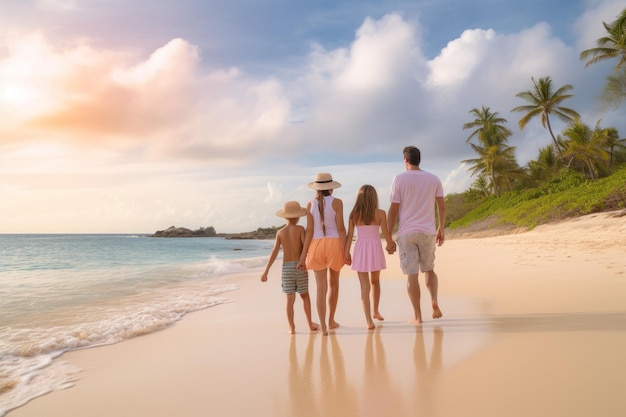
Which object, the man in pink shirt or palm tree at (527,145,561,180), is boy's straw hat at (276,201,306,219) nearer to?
the man in pink shirt

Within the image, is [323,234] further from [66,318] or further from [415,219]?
[66,318]

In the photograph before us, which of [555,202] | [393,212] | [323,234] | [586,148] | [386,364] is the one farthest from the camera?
[586,148]

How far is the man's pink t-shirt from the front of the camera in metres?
5.27

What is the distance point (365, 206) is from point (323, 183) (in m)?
0.58

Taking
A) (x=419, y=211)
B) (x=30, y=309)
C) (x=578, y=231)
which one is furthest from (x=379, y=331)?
(x=578, y=231)

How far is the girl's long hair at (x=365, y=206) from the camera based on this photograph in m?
5.22

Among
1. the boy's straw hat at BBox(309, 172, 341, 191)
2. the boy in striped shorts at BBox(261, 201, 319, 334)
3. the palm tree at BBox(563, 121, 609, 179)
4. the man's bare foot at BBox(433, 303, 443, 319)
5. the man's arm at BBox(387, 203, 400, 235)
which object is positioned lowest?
the man's bare foot at BBox(433, 303, 443, 319)

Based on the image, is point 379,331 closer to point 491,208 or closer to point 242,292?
point 242,292

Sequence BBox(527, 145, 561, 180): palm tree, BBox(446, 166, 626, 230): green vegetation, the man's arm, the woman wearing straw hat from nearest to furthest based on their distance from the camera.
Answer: the woman wearing straw hat → the man's arm → BBox(446, 166, 626, 230): green vegetation → BBox(527, 145, 561, 180): palm tree

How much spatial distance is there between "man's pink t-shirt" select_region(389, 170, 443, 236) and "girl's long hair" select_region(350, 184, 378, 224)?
282 mm

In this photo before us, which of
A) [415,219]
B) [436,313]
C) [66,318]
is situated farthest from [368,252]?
[66,318]

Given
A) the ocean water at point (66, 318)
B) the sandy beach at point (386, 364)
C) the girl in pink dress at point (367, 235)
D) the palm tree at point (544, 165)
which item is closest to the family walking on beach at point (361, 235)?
the girl in pink dress at point (367, 235)

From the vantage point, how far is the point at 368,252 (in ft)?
17.2

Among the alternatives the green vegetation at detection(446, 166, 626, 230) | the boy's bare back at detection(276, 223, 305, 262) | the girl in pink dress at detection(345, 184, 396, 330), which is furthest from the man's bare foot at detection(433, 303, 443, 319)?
the green vegetation at detection(446, 166, 626, 230)
